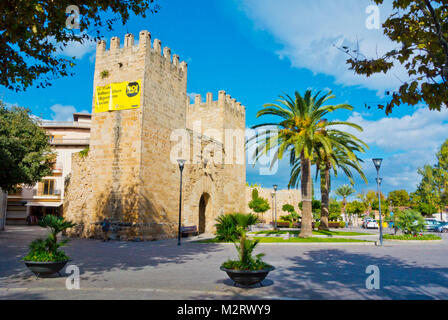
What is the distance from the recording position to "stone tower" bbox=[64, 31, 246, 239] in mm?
17188

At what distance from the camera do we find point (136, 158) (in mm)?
17156

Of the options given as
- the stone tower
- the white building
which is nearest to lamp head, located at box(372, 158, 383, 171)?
the stone tower

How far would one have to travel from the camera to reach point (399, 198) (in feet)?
204

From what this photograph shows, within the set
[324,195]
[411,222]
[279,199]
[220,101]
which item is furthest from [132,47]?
[279,199]

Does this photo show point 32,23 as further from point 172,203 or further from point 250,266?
point 172,203

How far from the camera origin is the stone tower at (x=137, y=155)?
56.4 ft

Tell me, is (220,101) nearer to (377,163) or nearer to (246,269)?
(377,163)

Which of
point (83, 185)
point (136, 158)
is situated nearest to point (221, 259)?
point (136, 158)

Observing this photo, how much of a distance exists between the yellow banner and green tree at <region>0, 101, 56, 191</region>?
6.09 m

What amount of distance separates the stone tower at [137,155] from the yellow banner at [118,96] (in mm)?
71

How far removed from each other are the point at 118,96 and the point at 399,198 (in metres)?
60.1

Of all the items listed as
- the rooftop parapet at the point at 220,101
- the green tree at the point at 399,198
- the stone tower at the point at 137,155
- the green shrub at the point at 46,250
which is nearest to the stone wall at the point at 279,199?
the rooftop parapet at the point at 220,101

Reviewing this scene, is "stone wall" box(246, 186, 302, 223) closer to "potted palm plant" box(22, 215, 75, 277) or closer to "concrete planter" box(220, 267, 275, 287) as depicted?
"potted palm plant" box(22, 215, 75, 277)
